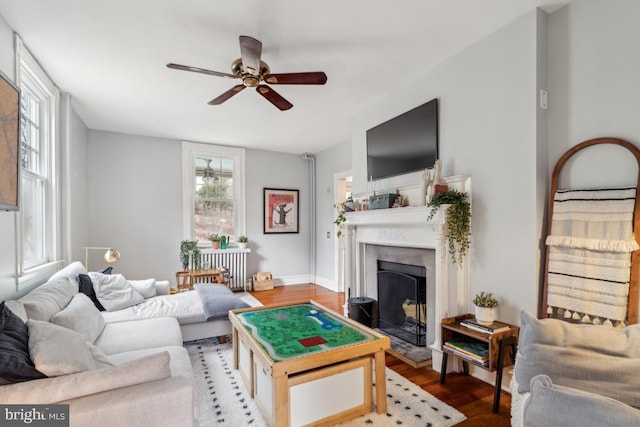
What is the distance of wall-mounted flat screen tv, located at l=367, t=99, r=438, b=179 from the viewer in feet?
9.36

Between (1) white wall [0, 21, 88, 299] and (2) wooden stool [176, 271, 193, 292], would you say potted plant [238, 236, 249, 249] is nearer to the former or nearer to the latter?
(2) wooden stool [176, 271, 193, 292]

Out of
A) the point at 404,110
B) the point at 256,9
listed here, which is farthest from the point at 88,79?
the point at 404,110

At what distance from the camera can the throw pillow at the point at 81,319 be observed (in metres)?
1.94

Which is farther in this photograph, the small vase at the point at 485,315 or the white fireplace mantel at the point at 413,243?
the white fireplace mantel at the point at 413,243

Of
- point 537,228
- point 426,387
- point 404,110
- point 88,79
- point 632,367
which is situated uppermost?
point 88,79

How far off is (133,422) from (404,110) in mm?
3175

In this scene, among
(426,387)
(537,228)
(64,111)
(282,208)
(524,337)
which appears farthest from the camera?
(282,208)

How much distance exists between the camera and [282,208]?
236 inches

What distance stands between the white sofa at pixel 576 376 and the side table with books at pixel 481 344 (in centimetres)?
55

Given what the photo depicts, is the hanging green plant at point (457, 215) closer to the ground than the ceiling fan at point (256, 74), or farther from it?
closer to the ground

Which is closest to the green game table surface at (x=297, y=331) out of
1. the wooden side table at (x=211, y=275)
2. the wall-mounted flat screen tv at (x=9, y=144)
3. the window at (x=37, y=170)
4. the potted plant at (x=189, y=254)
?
the wall-mounted flat screen tv at (x=9, y=144)

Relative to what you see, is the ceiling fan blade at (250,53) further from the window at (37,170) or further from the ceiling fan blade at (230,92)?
the window at (37,170)

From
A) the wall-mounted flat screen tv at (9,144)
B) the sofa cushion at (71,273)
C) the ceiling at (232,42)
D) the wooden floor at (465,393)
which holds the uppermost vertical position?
the ceiling at (232,42)

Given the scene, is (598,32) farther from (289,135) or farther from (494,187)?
(289,135)
